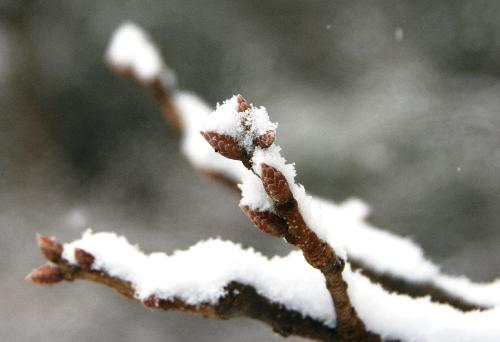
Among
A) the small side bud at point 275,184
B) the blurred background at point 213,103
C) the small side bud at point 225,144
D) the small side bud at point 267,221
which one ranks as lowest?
the small side bud at point 267,221

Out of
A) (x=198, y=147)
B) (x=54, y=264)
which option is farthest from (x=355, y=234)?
(x=54, y=264)

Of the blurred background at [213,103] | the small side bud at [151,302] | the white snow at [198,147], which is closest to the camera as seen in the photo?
the small side bud at [151,302]

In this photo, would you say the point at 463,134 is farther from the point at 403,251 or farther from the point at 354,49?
the point at 403,251

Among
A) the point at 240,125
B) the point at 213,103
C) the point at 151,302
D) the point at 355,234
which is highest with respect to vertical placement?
the point at 213,103

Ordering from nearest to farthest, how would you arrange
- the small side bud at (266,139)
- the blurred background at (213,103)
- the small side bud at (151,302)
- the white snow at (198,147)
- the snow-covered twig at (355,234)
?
the small side bud at (266,139)
the small side bud at (151,302)
the snow-covered twig at (355,234)
the white snow at (198,147)
the blurred background at (213,103)

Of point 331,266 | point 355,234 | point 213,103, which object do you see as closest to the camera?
point 331,266

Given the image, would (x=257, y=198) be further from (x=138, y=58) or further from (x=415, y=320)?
(x=138, y=58)

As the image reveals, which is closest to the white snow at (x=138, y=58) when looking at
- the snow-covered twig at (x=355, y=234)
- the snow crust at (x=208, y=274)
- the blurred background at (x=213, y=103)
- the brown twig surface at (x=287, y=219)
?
the snow-covered twig at (x=355, y=234)

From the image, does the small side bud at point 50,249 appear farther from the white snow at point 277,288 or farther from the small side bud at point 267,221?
the small side bud at point 267,221
